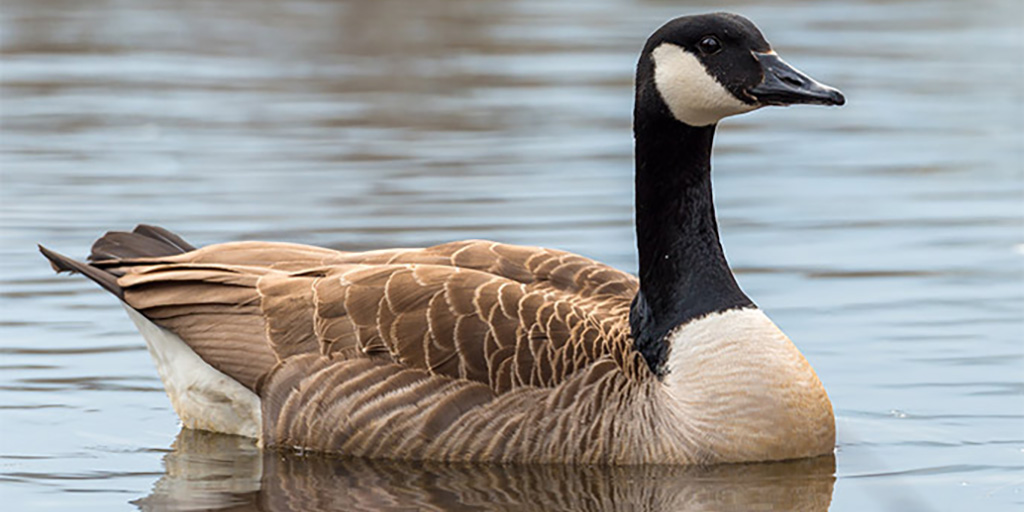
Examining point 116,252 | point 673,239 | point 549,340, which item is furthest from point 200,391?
point 673,239

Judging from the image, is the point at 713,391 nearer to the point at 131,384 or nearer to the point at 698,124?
the point at 698,124

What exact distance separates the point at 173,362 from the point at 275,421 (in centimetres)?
74

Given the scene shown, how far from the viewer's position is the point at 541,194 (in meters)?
16.2

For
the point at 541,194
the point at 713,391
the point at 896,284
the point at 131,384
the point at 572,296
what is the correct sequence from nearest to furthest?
the point at 713,391
the point at 572,296
the point at 131,384
the point at 896,284
the point at 541,194

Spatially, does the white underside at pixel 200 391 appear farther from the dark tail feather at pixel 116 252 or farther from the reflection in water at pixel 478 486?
the reflection in water at pixel 478 486

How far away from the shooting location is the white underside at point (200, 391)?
33.7 ft

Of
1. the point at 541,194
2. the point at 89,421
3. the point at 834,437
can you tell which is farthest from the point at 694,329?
the point at 541,194

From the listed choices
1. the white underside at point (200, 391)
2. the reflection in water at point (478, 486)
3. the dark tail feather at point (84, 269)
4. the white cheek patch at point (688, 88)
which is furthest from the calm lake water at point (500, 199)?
the white cheek patch at point (688, 88)

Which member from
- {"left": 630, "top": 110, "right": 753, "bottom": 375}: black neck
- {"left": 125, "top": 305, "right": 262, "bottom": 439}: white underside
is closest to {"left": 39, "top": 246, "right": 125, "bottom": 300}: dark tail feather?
{"left": 125, "top": 305, "right": 262, "bottom": 439}: white underside

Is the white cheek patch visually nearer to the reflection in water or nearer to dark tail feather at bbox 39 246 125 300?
the reflection in water

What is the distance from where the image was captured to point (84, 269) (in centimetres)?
1042

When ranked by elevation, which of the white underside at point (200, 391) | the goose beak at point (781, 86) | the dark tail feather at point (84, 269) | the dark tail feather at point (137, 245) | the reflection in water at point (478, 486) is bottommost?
the reflection in water at point (478, 486)

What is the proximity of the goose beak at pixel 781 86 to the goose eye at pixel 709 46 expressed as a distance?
0.62 ft

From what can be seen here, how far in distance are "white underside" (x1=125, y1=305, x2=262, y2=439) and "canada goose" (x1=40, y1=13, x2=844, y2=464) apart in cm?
1
